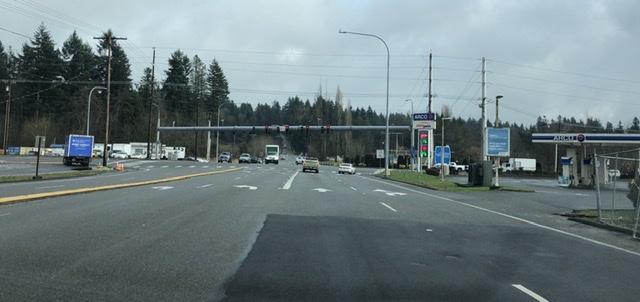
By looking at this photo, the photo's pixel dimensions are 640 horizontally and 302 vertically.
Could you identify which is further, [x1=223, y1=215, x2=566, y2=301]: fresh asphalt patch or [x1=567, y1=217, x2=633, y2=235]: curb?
[x1=567, y1=217, x2=633, y2=235]: curb

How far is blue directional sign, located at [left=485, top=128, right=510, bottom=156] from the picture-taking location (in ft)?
114

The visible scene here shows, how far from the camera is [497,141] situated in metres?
35.1

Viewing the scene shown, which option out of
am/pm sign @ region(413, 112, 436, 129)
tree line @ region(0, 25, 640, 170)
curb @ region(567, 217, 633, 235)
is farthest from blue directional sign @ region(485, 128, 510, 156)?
tree line @ region(0, 25, 640, 170)

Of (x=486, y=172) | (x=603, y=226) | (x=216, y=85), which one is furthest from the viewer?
(x=216, y=85)

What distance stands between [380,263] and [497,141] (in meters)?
29.3

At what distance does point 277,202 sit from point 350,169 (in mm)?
47617

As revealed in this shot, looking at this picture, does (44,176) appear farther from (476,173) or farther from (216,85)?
(216,85)

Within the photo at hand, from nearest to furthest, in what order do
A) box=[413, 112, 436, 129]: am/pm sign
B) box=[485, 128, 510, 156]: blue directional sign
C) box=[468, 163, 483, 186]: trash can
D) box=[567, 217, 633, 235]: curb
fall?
1. box=[567, 217, 633, 235]: curb
2. box=[468, 163, 483, 186]: trash can
3. box=[485, 128, 510, 156]: blue directional sign
4. box=[413, 112, 436, 129]: am/pm sign

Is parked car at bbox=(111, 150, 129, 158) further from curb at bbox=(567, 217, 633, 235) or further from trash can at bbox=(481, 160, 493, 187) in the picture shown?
curb at bbox=(567, 217, 633, 235)

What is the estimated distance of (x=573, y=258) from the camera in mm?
9234

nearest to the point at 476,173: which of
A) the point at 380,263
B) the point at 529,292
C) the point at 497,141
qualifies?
the point at 497,141

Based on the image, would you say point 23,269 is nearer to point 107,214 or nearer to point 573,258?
point 107,214

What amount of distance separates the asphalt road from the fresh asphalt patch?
2 centimetres

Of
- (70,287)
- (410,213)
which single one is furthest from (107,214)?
(410,213)
